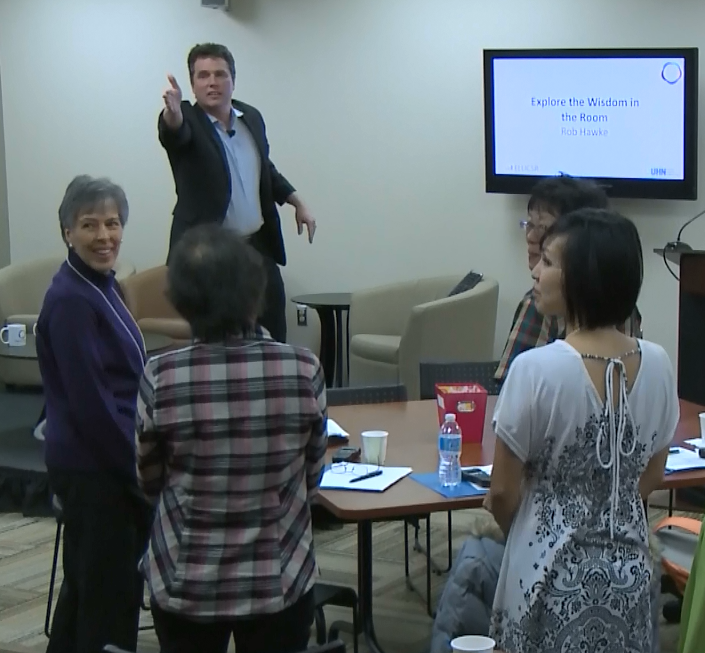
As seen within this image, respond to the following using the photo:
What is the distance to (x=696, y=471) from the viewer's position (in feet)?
9.31

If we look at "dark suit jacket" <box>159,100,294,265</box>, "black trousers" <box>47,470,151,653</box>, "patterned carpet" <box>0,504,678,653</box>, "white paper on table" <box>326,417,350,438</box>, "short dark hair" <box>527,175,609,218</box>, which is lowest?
"patterned carpet" <box>0,504,678,653</box>

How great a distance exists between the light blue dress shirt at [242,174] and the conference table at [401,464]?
5.09 ft

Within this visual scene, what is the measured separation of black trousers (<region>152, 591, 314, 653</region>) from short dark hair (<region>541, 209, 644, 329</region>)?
0.77 metres

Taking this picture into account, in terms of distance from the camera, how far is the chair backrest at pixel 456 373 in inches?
153

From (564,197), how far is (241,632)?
1753 mm

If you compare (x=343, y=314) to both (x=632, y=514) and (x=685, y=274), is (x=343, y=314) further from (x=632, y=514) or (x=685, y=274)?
(x=632, y=514)

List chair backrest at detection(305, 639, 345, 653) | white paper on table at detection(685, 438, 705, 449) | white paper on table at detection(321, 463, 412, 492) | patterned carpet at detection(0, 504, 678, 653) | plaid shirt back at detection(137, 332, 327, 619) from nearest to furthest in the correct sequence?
chair backrest at detection(305, 639, 345, 653) < plaid shirt back at detection(137, 332, 327, 619) < white paper on table at detection(321, 463, 412, 492) < white paper on table at detection(685, 438, 705, 449) < patterned carpet at detection(0, 504, 678, 653)

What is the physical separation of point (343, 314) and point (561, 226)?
16.2ft

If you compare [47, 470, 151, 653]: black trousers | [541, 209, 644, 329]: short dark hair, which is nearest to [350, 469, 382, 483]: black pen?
[47, 470, 151, 653]: black trousers

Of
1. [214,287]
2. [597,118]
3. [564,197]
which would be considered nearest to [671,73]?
[597,118]

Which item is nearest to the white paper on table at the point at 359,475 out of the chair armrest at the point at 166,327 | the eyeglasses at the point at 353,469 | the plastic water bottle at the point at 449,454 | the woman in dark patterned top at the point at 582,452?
the eyeglasses at the point at 353,469

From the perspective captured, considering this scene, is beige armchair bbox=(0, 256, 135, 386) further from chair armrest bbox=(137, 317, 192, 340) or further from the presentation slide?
the presentation slide

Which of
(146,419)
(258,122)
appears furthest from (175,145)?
(146,419)

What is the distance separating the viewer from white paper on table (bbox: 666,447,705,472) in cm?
285
